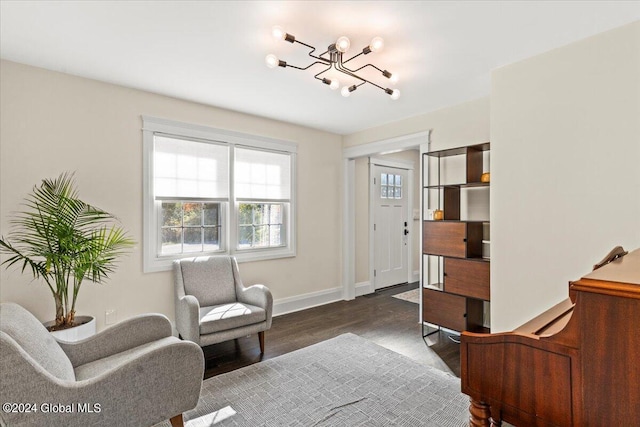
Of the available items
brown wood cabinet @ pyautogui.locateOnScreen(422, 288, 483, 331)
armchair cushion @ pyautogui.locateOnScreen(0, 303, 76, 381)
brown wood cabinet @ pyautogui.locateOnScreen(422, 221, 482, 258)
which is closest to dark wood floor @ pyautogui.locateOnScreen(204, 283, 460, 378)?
brown wood cabinet @ pyautogui.locateOnScreen(422, 288, 483, 331)

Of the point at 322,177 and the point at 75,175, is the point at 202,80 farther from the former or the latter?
the point at 322,177

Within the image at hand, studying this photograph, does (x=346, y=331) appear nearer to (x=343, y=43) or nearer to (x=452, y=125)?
(x=452, y=125)

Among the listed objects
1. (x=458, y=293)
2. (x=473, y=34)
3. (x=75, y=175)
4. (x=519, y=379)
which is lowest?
(x=458, y=293)

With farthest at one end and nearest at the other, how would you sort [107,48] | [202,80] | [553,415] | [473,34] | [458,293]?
1. [458,293]
2. [202,80]
3. [107,48]
4. [473,34]
5. [553,415]

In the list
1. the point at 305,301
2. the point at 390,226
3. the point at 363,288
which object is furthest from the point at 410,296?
the point at 305,301

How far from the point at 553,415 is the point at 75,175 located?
138 inches

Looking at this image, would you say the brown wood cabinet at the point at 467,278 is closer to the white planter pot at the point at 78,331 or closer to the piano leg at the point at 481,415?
the piano leg at the point at 481,415

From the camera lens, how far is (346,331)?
11.7 feet

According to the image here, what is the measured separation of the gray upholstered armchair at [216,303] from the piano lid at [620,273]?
2519mm

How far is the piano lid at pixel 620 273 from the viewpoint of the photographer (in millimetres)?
875

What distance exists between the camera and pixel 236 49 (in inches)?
93.1

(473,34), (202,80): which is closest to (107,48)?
(202,80)

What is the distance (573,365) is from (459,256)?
2.33 metres

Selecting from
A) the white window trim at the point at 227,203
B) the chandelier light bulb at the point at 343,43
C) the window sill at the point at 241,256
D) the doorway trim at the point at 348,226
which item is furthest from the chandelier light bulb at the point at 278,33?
the doorway trim at the point at 348,226
